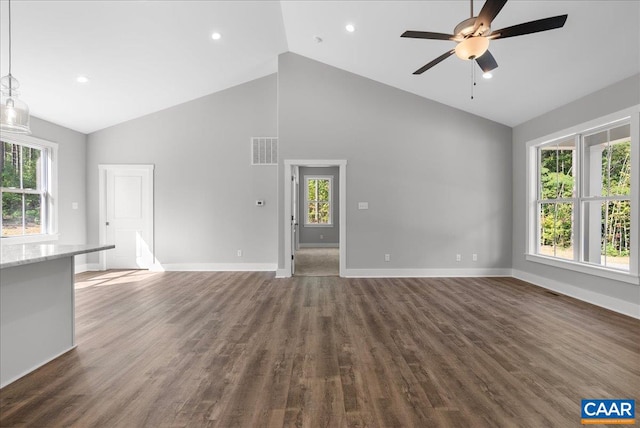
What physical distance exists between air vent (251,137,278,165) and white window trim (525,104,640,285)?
4.57m

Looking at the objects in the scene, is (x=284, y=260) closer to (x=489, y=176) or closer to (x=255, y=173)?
(x=255, y=173)

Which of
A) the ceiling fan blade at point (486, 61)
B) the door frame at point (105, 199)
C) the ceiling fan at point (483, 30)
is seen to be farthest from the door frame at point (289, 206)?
the ceiling fan at point (483, 30)

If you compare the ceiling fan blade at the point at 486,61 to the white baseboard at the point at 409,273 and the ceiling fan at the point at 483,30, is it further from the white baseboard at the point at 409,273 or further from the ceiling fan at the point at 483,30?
the white baseboard at the point at 409,273

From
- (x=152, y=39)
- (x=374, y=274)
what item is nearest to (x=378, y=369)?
(x=374, y=274)

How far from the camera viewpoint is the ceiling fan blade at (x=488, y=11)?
6.81 ft

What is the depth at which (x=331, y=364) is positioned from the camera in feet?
7.82

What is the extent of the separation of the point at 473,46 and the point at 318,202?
7.99m

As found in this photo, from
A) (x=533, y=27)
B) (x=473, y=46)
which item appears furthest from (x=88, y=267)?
(x=533, y=27)

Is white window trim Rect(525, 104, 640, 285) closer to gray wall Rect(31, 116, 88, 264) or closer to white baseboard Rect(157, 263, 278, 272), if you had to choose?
white baseboard Rect(157, 263, 278, 272)

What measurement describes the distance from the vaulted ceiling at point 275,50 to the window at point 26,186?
62 cm

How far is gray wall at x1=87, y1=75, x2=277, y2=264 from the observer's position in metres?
6.08

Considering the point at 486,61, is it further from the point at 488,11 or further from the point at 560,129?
the point at 560,129

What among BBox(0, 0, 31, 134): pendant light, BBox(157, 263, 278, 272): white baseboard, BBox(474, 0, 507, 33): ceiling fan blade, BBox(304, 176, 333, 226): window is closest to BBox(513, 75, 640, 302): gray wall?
BBox(474, 0, 507, 33): ceiling fan blade

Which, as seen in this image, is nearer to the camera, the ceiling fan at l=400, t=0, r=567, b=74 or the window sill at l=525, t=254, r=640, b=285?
the ceiling fan at l=400, t=0, r=567, b=74
